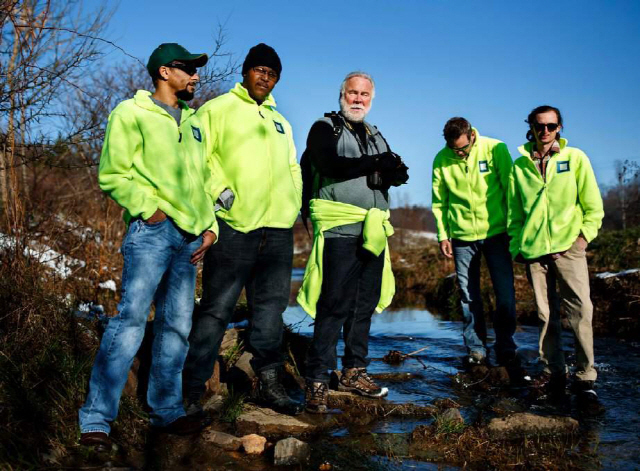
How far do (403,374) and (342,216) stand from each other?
1698 millimetres

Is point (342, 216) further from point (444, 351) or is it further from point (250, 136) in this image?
point (444, 351)

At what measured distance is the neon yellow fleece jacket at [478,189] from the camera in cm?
509

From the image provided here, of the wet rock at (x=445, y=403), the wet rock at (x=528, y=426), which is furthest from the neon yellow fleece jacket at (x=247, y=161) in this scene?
the wet rock at (x=528, y=426)

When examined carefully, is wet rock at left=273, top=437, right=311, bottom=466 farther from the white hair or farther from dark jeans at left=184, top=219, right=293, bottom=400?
the white hair

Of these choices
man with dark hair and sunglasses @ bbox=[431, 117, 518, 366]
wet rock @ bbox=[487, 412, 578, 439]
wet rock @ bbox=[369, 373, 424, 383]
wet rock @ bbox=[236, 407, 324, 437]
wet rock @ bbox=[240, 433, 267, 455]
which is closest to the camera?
wet rock @ bbox=[240, 433, 267, 455]

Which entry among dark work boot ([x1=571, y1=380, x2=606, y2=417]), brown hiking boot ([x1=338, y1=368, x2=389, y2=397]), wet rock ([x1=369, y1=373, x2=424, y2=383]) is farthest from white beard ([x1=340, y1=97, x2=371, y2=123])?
dark work boot ([x1=571, y1=380, x2=606, y2=417])

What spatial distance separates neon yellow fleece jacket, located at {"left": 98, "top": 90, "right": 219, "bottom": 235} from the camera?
2963mm

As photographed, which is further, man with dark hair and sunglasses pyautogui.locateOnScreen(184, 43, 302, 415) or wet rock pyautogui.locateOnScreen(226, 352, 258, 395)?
wet rock pyautogui.locateOnScreen(226, 352, 258, 395)

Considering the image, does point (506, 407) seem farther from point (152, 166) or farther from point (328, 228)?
point (152, 166)

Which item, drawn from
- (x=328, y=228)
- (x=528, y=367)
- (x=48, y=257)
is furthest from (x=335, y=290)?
(x=48, y=257)

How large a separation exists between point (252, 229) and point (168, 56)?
1130mm

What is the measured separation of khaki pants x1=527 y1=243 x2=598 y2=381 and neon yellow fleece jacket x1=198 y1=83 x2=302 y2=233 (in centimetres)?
210

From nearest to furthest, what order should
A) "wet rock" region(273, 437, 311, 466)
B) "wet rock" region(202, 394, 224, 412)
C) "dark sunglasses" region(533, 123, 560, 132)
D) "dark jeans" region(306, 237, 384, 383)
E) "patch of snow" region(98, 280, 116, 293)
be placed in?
"wet rock" region(273, 437, 311, 466), "wet rock" region(202, 394, 224, 412), "dark jeans" region(306, 237, 384, 383), "dark sunglasses" region(533, 123, 560, 132), "patch of snow" region(98, 280, 116, 293)

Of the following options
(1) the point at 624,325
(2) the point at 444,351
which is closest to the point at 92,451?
(2) the point at 444,351
